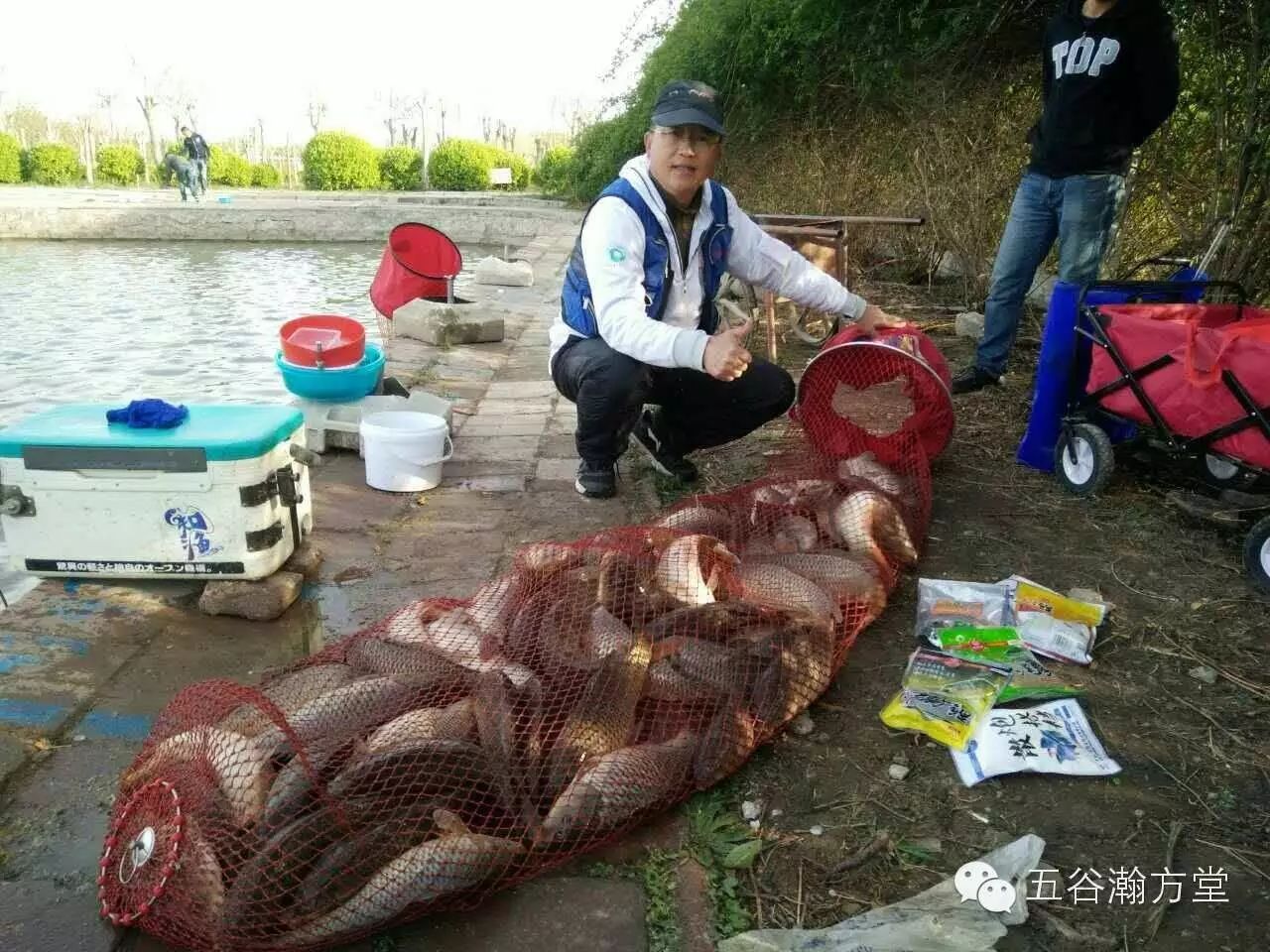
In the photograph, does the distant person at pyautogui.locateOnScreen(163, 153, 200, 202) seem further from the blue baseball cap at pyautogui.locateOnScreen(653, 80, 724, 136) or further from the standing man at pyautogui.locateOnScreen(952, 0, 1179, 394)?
the blue baseball cap at pyautogui.locateOnScreen(653, 80, 724, 136)

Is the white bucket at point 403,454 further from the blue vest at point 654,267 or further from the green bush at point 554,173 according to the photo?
the green bush at point 554,173

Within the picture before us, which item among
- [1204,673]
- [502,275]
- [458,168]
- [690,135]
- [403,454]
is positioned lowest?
[1204,673]

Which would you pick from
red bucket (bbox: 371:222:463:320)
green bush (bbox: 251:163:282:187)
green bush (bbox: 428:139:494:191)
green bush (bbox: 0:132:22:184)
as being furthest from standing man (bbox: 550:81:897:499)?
green bush (bbox: 251:163:282:187)

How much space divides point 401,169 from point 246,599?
32.4 metres

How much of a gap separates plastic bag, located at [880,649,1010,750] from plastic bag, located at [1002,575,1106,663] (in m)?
0.26

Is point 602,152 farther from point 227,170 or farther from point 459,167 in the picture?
point 227,170

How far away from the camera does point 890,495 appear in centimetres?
338

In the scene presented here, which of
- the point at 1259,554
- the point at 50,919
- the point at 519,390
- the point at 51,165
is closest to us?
the point at 50,919

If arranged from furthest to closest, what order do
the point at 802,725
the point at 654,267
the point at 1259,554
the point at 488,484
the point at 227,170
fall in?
1. the point at 227,170
2. the point at 488,484
3. the point at 654,267
4. the point at 1259,554
5. the point at 802,725

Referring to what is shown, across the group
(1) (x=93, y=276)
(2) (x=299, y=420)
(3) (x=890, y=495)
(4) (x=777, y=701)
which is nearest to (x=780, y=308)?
(3) (x=890, y=495)

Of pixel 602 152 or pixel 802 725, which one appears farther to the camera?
pixel 602 152

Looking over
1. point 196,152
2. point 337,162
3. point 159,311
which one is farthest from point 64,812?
point 337,162

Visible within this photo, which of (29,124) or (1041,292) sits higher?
(29,124)

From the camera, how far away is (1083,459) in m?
3.86
